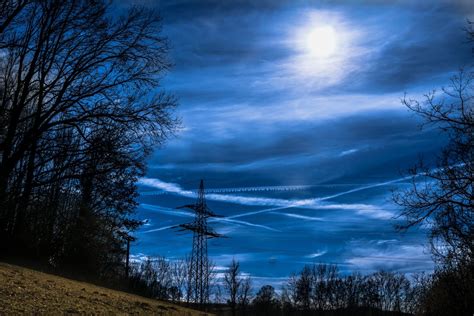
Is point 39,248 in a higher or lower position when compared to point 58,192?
lower

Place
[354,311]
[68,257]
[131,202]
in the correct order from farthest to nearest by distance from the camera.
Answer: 1. [354,311]
2. [131,202]
3. [68,257]

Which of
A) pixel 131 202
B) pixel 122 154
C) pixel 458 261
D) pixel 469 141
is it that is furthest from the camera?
pixel 131 202

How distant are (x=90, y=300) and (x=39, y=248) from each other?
19015 millimetres

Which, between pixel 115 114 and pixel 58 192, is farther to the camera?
pixel 58 192

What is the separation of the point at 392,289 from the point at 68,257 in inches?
3946

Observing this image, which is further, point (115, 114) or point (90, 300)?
point (115, 114)

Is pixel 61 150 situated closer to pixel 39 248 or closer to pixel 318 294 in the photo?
pixel 39 248

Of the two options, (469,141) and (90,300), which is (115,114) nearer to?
(90,300)

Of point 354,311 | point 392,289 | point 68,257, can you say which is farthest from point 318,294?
point 68,257

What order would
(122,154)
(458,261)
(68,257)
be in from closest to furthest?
(122,154), (458,261), (68,257)

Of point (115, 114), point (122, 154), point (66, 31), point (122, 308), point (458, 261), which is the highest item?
point (66, 31)

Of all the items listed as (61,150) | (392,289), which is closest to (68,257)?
(61,150)

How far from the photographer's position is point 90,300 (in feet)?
45.5

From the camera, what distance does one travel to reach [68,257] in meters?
32.8
